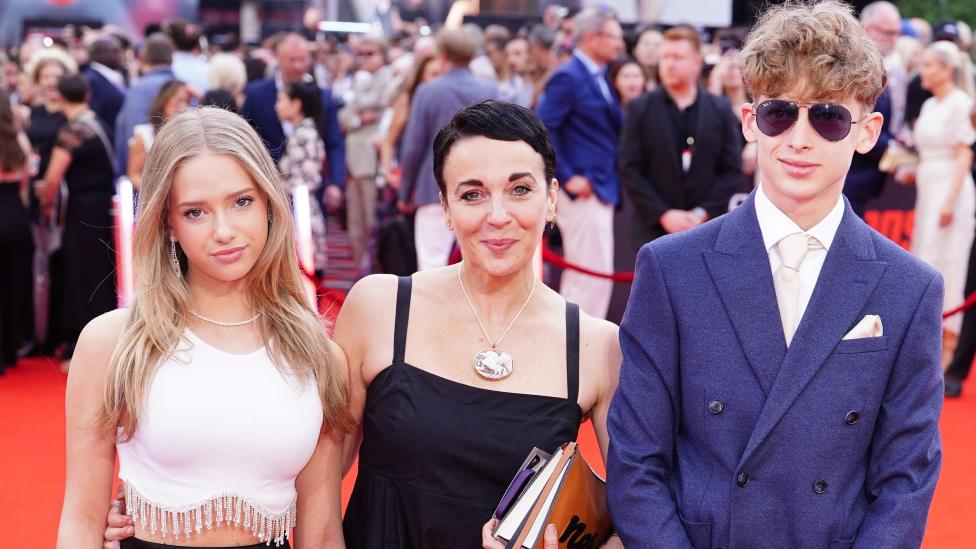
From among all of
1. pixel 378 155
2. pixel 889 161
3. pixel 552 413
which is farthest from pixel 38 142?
pixel 552 413

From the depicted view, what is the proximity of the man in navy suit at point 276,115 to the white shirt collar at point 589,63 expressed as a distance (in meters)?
2.16

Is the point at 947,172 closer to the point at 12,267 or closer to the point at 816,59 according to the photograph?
the point at 816,59

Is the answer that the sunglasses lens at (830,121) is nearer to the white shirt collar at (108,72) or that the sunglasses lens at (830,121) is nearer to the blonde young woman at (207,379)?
the blonde young woman at (207,379)

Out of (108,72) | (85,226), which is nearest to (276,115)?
(85,226)

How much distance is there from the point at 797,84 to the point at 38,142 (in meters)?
7.04

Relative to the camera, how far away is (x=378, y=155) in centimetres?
1062

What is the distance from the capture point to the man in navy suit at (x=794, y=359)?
7.04 feet

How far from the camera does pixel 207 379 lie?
2432mm

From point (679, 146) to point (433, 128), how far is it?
1.70 metres

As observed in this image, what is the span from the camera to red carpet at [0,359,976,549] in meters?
4.76

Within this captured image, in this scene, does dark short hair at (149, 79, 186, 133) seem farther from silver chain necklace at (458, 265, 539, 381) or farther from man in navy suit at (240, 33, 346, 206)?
silver chain necklace at (458, 265, 539, 381)

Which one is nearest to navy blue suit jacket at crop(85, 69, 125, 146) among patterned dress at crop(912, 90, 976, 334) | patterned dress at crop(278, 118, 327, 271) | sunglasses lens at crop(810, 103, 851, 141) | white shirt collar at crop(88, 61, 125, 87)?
white shirt collar at crop(88, 61, 125, 87)

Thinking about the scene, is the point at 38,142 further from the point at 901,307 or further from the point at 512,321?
the point at 901,307

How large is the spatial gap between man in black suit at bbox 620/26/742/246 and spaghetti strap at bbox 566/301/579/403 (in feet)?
13.1
